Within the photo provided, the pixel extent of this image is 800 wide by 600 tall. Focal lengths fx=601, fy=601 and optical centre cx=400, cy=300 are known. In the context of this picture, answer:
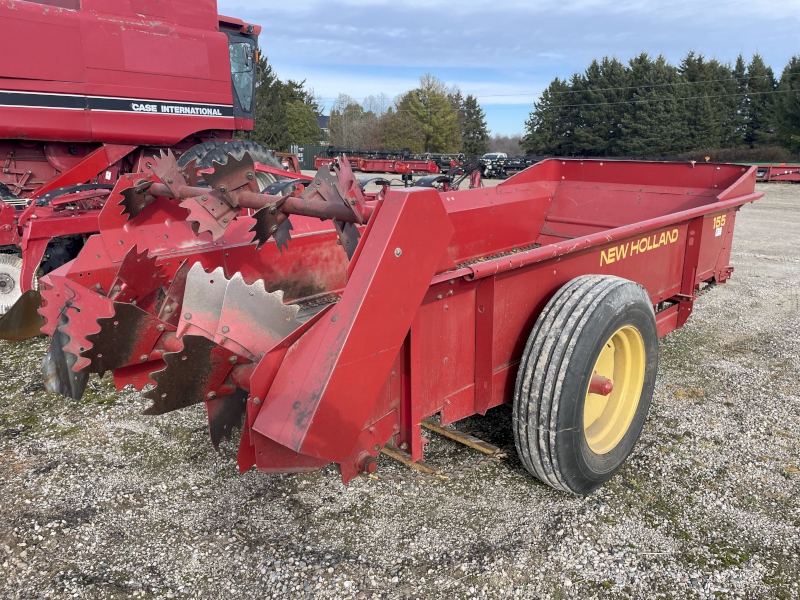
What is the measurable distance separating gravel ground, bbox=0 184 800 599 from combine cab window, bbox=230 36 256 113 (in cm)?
520

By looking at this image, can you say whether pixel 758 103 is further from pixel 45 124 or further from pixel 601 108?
pixel 45 124

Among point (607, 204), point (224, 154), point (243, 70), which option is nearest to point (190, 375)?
point (607, 204)

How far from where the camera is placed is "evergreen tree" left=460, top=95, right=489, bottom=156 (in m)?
50.8

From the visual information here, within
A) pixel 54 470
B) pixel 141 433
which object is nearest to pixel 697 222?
pixel 141 433

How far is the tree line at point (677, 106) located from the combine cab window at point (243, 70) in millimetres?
34219

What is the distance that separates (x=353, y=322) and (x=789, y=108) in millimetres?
40536

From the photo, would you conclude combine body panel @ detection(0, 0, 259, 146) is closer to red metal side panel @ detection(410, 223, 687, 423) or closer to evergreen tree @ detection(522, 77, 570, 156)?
red metal side panel @ detection(410, 223, 687, 423)

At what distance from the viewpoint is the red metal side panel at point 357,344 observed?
1.82m

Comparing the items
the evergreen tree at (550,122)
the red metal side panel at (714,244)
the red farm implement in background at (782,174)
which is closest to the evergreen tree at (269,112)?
the evergreen tree at (550,122)

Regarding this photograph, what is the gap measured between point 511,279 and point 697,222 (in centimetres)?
193

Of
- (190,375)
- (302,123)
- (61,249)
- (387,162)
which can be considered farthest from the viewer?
(302,123)

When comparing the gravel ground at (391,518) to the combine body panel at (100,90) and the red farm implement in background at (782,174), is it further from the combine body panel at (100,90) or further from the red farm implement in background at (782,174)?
the red farm implement in background at (782,174)

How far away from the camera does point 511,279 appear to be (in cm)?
248

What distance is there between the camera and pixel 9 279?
470 centimetres
